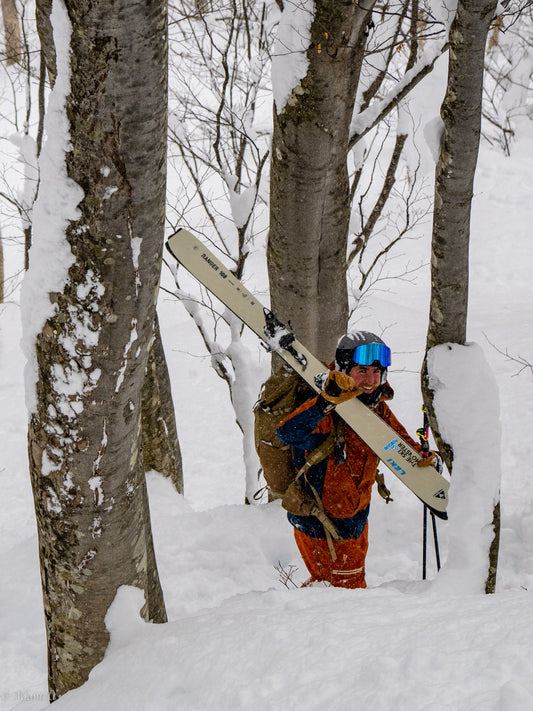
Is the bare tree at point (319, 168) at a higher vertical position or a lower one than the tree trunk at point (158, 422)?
higher

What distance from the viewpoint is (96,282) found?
5.71ft

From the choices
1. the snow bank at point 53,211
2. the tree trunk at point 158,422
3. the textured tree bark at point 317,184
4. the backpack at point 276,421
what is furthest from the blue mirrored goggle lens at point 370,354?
the tree trunk at point 158,422

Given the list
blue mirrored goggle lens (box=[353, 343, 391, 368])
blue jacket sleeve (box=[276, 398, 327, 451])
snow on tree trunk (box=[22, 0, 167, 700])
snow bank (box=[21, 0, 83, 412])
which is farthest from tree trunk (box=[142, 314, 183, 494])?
snow bank (box=[21, 0, 83, 412])

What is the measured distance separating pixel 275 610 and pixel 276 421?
41.6 inches

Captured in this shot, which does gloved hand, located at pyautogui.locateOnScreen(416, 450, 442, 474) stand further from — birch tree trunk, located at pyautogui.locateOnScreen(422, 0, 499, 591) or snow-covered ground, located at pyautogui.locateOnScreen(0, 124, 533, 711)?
snow-covered ground, located at pyautogui.locateOnScreen(0, 124, 533, 711)

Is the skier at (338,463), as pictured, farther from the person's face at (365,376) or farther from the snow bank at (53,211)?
the snow bank at (53,211)

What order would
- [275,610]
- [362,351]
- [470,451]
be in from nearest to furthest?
[275,610]
[362,351]
[470,451]

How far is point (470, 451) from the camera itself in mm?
3242

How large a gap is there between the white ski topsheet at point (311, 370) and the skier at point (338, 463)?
71 mm

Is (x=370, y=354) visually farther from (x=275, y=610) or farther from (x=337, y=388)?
(x=275, y=610)

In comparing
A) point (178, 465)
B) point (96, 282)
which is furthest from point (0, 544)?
point (96, 282)

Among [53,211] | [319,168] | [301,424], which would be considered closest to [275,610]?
[301,424]

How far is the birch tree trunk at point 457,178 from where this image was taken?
2.71 m

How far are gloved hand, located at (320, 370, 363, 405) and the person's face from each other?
18 cm
